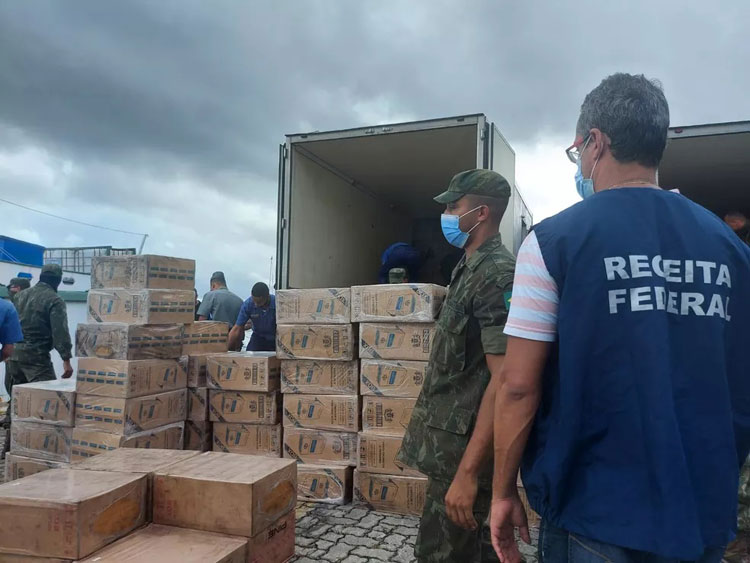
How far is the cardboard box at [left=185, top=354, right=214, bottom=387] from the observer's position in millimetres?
4500

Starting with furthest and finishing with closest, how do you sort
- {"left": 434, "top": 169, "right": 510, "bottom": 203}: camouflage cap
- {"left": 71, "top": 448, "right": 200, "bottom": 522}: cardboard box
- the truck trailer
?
the truck trailer, {"left": 71, "top": 448, "right": 200, "bottom": 522}: cardboard box, {"left": 434, "top": 169, "right": 510, "bottom": 203}: camouflage cap

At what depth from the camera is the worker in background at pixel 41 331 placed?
17.2 feet

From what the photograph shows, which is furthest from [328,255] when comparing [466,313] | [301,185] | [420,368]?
[466,313]

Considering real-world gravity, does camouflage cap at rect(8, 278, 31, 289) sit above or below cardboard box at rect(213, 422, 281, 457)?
above

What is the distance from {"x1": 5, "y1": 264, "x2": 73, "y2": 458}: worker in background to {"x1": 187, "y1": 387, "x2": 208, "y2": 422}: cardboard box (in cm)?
157

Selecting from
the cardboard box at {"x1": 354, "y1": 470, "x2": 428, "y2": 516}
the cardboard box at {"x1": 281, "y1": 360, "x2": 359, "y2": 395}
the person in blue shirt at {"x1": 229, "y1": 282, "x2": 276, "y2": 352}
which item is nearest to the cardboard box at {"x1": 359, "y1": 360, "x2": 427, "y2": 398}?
the cardboard box at {"x1": 281, "y1": 360, "x2": 359, "y2": 395}

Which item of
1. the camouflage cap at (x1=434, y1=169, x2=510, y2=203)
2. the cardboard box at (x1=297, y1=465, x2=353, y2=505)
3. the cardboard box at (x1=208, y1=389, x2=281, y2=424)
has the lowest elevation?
the cardboard box at (x1=297, y1=465, x2=353, y2=505)

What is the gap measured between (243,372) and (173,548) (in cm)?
208

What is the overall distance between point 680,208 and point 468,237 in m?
1.24

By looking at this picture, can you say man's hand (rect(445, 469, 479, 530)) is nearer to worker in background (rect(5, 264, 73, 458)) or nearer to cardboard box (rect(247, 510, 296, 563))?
cardboard box (rect(247, 510, 296, 563))

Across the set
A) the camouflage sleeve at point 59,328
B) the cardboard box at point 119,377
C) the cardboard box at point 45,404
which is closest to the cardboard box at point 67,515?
the cardboard box at point 119,377

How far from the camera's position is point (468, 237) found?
93.4 inches

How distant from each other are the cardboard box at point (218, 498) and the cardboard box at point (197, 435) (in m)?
1.79

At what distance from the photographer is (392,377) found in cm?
390
